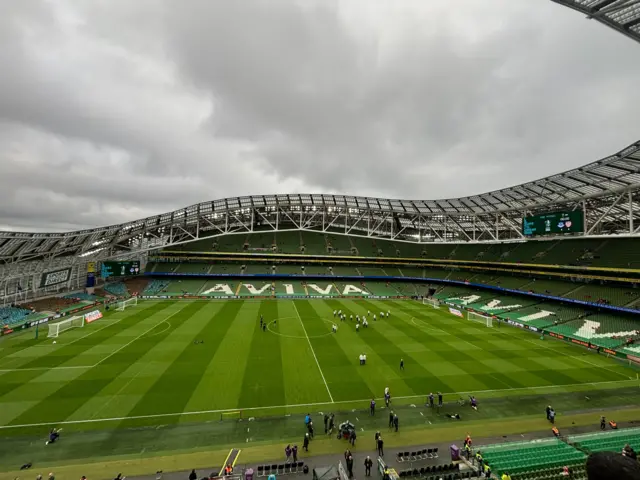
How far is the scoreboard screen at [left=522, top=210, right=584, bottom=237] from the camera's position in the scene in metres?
33.2

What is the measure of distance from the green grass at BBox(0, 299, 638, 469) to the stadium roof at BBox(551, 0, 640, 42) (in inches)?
716

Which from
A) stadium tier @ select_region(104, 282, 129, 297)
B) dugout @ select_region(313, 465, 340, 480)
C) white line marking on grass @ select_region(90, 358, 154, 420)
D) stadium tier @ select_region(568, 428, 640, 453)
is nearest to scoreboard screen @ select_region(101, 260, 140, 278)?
stadium tier @ select_region(104, 282, 129, 297)

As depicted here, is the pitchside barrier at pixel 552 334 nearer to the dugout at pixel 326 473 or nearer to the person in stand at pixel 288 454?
the dugout at pixel 326 473

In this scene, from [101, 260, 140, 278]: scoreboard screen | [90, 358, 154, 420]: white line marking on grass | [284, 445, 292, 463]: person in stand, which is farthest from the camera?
[101, 260, 140, 278]: scoreboard screen

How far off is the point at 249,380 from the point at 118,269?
38.5 m

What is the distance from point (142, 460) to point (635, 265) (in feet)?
168

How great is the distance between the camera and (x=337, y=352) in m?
25.7

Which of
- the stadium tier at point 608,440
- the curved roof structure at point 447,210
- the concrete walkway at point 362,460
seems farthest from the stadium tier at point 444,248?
the concrete walkway at point 362,460

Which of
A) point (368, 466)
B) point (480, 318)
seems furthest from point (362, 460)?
point (480, 318)

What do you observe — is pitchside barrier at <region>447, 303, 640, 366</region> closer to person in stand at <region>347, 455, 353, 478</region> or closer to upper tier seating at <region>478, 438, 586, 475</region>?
upper tier seating at <region>478, 438, 586, 475</region>

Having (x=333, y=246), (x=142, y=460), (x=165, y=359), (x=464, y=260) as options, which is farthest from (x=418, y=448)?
(x=333, y=246)

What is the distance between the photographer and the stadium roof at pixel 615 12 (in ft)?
32.1

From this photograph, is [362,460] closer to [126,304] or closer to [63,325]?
[63,325]

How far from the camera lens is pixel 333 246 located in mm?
71312
